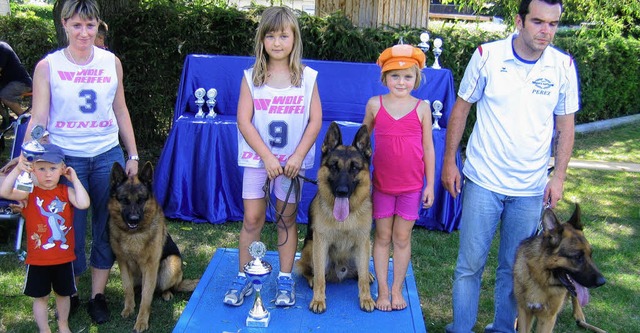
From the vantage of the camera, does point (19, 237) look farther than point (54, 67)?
Yes

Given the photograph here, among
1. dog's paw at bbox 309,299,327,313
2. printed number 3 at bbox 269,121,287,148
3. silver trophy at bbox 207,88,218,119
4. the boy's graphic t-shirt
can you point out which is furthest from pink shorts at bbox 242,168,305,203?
silver trophy at bbox 207,88,218,119

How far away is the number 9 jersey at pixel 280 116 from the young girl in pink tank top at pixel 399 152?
44 centimetres

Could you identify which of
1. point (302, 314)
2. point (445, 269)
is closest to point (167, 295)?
point (302, 314)

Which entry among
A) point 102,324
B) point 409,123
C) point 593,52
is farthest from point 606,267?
point 593,52

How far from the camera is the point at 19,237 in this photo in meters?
4.98

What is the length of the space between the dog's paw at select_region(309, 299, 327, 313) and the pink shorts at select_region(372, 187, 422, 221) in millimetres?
677

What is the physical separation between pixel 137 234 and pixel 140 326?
65 cm

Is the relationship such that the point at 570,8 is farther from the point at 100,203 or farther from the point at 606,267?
the point at 100,203

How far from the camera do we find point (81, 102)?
371 centimetres

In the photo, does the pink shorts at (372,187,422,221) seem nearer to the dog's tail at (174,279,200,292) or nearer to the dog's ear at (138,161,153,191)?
the dog's ear at (138,161,153,191)

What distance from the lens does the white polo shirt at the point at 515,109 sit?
10.9 ft

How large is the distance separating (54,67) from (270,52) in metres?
1.39

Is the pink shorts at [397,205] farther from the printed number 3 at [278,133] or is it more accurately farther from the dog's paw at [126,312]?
the dog's paw at [126,312]

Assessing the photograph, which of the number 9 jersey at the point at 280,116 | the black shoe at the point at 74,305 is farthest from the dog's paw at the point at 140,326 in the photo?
the number 9 jersey at the point at 280,116
